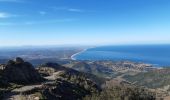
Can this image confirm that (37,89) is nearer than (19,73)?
Yes

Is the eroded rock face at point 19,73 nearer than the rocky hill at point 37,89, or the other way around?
the rocky hill at point 37,89

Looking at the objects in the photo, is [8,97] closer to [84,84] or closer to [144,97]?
[84,84]

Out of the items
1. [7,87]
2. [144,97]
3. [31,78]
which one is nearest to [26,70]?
[31,78]

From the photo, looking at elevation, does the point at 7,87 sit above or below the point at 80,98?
above

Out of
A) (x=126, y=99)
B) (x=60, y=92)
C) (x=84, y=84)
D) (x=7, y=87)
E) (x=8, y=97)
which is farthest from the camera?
(x=84, y=84)

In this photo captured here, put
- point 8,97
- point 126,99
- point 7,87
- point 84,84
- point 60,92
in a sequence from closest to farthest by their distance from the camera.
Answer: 1. point 8,97
2. point 7,87
3. point 60,92
4. point 126,99
5. point 84,84

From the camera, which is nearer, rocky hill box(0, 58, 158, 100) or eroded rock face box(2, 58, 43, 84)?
rocky hill box(0, 58, 158, 100)

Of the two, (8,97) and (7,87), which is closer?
(8,97)

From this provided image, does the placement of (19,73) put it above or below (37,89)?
above
